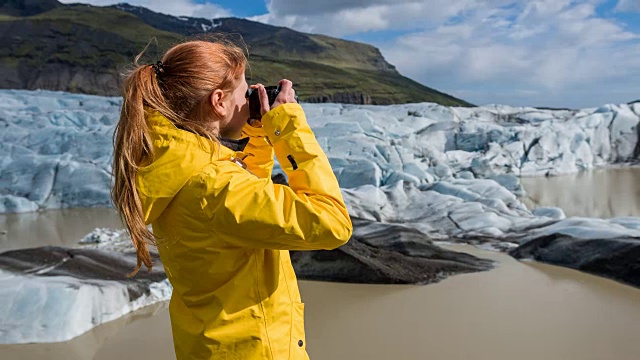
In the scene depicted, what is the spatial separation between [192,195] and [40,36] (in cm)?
4941

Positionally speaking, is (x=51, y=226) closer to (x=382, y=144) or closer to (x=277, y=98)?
(x=382, y=144)

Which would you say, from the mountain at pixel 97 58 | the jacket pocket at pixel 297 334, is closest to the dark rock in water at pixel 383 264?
the jacket pocket at pixel 297 334

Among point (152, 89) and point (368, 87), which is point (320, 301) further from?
point (368, 87)

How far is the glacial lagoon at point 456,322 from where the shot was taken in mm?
3178

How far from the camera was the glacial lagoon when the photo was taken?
10.4ft

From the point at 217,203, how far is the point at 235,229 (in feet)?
0.22

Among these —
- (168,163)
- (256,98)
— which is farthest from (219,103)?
(168,163)

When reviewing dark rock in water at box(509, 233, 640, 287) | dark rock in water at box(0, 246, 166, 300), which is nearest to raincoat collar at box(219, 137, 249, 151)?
dark rock in water at box(0, 246, 166, 300)

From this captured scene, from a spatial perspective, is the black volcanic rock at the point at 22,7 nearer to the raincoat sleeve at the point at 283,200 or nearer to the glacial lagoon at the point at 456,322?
the glacial lagoon at the point at 456,322

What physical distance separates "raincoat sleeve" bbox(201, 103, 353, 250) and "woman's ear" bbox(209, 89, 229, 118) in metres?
0.11

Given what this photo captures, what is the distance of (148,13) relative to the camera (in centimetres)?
9506

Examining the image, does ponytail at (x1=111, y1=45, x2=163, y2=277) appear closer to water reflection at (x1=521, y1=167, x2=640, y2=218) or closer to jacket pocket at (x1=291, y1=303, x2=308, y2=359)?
jacket pocket at (x1=291, y1=303, x2=308, y2=359)

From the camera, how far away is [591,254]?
16.1 feet

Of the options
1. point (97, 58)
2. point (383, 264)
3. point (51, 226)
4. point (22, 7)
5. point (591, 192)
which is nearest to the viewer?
point (383, 264)
